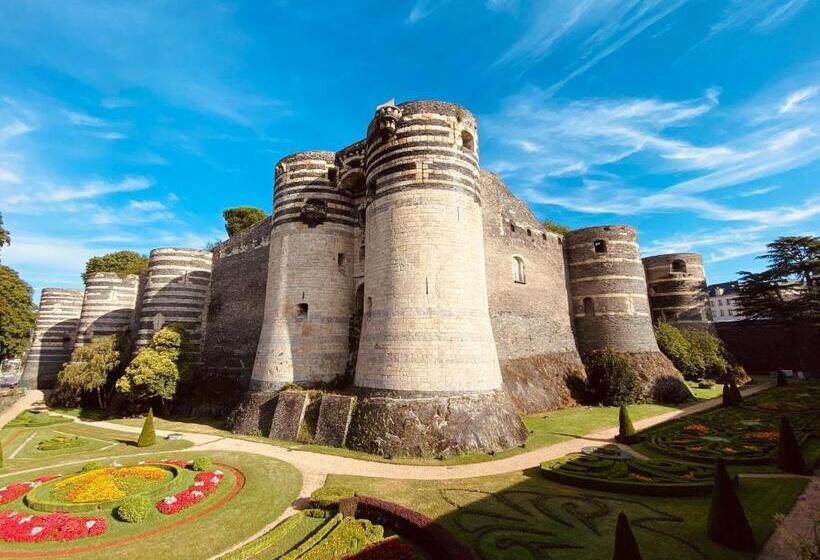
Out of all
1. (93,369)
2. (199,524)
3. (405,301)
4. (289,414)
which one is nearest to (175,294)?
(93,369)

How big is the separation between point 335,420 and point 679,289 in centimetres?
3331

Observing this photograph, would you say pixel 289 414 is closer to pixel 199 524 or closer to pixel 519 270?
pixel 199 524

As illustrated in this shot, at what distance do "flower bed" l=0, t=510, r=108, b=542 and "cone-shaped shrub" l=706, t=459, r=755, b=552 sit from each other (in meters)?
13.2

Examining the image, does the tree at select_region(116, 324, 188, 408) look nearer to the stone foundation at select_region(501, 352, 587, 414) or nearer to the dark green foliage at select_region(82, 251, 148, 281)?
the stone foundation at select_region(501, 352, 587, 414)

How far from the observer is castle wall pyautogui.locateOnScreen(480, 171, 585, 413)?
22.0m

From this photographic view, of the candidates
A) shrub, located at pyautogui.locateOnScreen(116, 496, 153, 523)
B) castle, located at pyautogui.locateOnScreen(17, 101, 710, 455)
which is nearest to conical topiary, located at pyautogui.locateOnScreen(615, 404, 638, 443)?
castle, located at pyautogui.locateOnScreen(17, 101, 710, 455)

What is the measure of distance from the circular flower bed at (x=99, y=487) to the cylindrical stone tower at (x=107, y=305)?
24.3 m

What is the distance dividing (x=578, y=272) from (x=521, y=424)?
1682 centimetres

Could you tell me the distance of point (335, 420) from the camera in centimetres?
1571

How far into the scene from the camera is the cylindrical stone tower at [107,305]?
104 ft

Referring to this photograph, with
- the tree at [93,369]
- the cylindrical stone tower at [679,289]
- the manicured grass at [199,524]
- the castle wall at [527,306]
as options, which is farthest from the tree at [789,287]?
the tree at [93,369]

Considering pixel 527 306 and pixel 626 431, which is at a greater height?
pixel 527 306

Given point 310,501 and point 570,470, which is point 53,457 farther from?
point 570,470

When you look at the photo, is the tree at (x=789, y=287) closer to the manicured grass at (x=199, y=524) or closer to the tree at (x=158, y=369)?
the manicured grass at (x=199, y=524)
